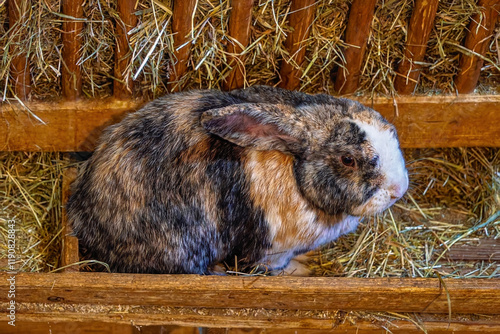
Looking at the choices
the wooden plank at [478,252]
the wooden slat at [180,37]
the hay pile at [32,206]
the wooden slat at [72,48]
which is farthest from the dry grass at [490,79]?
the hay pile at [32,206]

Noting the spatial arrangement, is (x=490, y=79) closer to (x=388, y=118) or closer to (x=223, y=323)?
(x=388, y=118)

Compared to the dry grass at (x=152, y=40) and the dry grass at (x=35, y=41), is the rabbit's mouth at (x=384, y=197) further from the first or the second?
the dry grass at (x=35, y=41)

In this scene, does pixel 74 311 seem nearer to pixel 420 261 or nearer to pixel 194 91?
pixel 194 91

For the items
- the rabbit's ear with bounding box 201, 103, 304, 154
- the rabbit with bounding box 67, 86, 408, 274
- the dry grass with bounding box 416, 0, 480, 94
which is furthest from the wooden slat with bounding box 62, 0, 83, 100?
the dry grass with bounding box 416, 0, 480, 94

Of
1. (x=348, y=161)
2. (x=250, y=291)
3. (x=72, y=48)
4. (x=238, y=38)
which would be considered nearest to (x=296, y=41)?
(x=238, y=38)

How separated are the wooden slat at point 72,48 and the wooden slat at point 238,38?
82cm

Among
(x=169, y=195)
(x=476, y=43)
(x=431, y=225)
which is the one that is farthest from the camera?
(x=431, y=225)

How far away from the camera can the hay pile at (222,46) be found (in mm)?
3658

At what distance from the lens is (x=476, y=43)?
393 centimetres

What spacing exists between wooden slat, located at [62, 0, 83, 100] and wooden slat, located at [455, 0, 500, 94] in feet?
7.28

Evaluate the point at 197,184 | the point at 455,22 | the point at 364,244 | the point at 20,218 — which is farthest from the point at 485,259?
the point at 20,218

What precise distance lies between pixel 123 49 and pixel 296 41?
98 centimetres

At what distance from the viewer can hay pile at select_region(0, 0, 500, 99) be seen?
144 inches

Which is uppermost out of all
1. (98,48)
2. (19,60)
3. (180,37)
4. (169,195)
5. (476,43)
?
(476,43)
